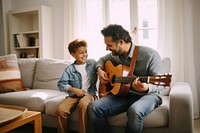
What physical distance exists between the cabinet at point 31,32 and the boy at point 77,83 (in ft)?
4.78

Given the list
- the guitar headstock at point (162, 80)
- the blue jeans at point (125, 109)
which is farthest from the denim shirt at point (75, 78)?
the guitar headstock at point (162, 80)

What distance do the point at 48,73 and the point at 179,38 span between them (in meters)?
1.66

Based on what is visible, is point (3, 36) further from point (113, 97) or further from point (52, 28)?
point (113, 97)

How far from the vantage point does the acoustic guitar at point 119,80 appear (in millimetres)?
1348

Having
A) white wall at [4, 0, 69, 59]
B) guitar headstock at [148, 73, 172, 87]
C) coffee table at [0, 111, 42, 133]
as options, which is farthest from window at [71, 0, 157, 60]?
coffee table at [0, 111, 42, 133]

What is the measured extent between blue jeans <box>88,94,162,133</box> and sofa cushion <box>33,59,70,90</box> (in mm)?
964

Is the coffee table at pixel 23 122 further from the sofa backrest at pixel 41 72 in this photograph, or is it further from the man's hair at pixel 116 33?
Result: the sofa backrest at pixel 41 72

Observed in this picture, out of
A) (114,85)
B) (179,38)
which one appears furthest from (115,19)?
(114,85)

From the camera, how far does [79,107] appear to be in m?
1.63

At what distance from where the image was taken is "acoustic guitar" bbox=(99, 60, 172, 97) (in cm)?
135

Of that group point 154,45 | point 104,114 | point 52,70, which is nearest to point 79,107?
point 104,114

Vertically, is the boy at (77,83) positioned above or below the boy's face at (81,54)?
below

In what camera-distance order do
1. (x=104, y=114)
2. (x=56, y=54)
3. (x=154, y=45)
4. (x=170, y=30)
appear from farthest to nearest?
(x=56, y=54)
(x=154, y=45)
(x=170, y=30)
(x=104, y=114)

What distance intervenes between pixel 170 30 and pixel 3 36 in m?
2.89
